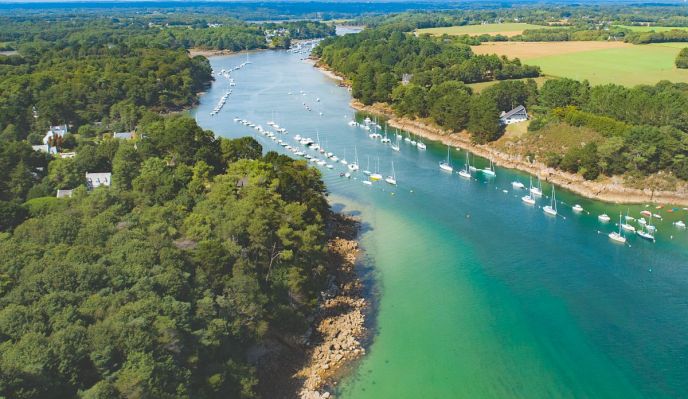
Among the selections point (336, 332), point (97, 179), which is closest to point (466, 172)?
point (336, 332)

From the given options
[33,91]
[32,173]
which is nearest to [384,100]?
[33,91]

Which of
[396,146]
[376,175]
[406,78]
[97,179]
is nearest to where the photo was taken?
[97,179]

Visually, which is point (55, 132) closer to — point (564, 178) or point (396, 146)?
point (396, 146)

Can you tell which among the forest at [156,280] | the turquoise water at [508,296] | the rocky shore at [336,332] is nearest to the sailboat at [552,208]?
the turquoise water at [508,296]

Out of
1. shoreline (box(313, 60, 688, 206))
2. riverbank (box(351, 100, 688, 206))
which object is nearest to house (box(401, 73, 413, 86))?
shoreline (box(313, 60, 688, 206))

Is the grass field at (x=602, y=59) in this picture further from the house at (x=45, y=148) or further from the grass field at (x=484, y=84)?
the house at (x=45, y=148)

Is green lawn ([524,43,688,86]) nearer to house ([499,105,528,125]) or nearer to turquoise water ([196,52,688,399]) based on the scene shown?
house ([499,105,528,125])
